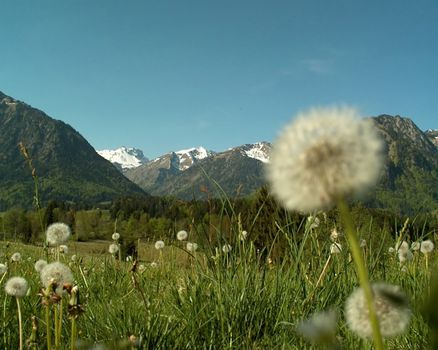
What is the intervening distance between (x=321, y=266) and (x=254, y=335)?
116 centimetres

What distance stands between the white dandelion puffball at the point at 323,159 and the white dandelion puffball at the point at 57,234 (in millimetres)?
2925

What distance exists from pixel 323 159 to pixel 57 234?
3.21 metres

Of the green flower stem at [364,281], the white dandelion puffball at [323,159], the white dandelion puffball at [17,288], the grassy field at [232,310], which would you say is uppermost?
the white dandelion puffball at [323,159]

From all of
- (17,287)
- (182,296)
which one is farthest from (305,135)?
(182,296)

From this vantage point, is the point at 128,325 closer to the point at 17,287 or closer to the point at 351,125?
the point at 17,287

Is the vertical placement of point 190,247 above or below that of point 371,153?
below

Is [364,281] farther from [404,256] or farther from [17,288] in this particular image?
[404,256]

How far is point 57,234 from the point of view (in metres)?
3.89

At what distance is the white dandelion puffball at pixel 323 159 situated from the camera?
3.56 ft

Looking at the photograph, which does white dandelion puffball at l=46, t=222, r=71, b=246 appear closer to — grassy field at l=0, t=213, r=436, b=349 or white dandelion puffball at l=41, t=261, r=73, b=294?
grassy field at l=0, t=213, r=436, b=349

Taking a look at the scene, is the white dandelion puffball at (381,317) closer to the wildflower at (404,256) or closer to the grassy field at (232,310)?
the grassy field at (232,310)

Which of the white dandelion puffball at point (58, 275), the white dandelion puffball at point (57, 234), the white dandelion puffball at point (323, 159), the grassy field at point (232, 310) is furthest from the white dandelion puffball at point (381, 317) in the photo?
the white dandelion puffball at point (57, 234)

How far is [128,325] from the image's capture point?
3531mm

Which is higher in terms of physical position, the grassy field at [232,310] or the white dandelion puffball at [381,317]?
the white dandelion puffball at [381,317]
